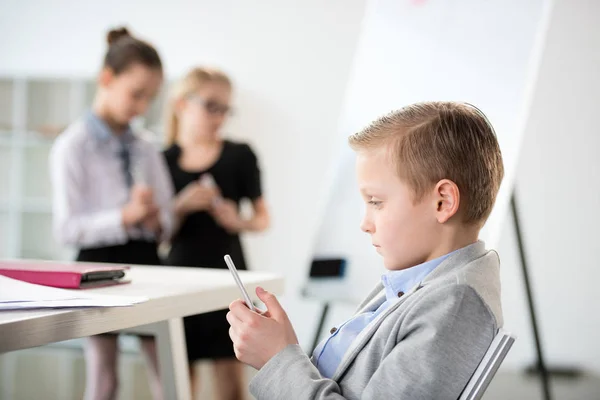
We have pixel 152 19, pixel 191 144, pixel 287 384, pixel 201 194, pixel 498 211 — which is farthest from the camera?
pixel 152 19

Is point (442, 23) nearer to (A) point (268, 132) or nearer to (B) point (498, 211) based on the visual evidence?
(B) point (498, 211)

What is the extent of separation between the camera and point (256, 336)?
820 millimetres

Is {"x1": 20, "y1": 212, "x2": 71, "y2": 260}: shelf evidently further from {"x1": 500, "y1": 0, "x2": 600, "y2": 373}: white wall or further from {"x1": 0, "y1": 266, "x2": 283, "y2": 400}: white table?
{"x1": 0, "y1": 266, "x2": 283, "y2": 400}: white table

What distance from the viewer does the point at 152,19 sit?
4559mm

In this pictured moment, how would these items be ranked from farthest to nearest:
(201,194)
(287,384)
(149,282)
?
1. (201,194)
2. (149,282)
3. (287,384)

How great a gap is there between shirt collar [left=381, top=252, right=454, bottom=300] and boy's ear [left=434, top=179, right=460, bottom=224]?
0.05 metres

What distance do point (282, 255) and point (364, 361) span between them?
3.55m

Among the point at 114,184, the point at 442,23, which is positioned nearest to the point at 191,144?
the point at 114,184

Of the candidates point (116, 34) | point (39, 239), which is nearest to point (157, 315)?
point (116, 34)

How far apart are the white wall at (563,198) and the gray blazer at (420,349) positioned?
340cm

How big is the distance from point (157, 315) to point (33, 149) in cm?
378

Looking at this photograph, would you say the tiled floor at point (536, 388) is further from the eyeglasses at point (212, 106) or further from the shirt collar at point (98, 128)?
the shirt collar at point (98, 128)

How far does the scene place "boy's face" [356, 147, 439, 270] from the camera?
2.77ft

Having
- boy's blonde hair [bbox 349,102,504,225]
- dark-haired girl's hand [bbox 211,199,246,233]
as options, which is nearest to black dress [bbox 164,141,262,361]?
dark-haired girl's hand [bbox 211,199,246,233]
